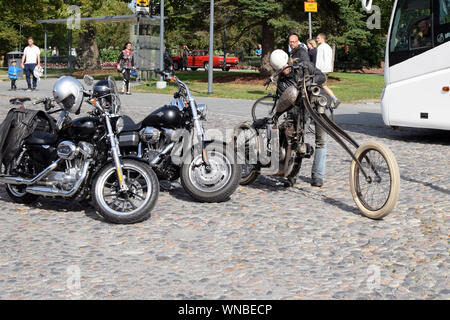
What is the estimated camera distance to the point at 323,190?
761 cm

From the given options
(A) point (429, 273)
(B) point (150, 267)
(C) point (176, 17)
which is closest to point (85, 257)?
(B) point (150, 267)

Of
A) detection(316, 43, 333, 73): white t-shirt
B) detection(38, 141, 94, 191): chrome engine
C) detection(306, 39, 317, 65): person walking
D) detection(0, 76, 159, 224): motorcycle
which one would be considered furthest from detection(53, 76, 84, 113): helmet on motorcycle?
detection(306, 39, 317, 65): person walking

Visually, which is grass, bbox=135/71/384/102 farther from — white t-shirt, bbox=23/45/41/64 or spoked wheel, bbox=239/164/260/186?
spoked wheel, bbox=239/164/260/186

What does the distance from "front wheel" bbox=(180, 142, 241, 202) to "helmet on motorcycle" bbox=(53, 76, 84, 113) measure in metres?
1.20

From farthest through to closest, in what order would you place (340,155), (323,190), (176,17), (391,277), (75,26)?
(75,26), (176,17), (340,155), (323,190), (391,277)

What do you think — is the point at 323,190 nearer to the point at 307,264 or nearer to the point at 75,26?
the point at 307,264

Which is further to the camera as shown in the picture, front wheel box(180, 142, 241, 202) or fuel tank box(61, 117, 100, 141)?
front wheel box(180, 142, 241, 202)

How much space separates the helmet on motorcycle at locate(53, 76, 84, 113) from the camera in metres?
6.21

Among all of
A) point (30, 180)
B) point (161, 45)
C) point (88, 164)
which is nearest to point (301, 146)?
point (88, 164)

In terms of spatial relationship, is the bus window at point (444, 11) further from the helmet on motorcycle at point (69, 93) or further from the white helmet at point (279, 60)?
the helmet on motorcycle at point (69, 93)

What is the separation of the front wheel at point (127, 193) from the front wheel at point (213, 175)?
697mm

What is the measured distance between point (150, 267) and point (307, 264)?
114 cm

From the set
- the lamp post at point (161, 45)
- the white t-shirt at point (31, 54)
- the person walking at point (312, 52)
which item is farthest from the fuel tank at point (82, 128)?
the white t-shirt at point (31, 54)

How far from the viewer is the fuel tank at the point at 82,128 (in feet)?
20.6
